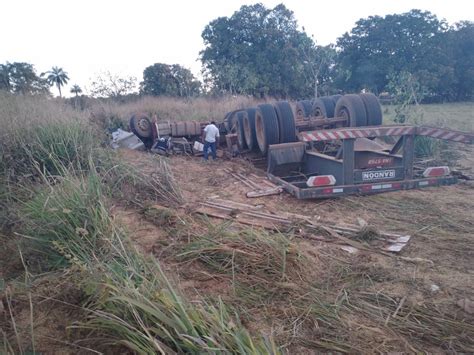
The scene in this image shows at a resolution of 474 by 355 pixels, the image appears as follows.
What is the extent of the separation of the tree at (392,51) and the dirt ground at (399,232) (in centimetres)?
3073

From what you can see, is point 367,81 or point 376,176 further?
point 367,81

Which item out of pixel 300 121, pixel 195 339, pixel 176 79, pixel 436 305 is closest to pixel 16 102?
pixel 300 121

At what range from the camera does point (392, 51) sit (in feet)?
117

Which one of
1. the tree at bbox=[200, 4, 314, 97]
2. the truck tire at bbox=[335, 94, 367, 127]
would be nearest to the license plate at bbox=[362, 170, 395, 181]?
the truck tire at bbox=[335, 94, 367, 127]

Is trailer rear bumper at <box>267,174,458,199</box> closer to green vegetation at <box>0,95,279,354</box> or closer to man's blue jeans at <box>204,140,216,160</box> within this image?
green vegetation at <box>0,95,279,354</box>

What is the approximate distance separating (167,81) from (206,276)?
26.7m

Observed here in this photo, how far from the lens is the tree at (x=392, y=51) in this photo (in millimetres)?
33906

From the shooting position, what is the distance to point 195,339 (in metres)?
1.99

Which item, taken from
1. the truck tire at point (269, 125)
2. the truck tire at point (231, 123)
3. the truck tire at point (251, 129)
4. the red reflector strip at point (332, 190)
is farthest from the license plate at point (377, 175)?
the truck tire at point (231, 123)

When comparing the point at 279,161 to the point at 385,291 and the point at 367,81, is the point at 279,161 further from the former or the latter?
the point at 367,81

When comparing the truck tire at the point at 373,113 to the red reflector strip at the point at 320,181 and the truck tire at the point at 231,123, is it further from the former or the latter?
the truck tire at the point at 231,123

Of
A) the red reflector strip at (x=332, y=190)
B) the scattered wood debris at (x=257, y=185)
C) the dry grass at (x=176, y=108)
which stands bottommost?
the scattered wood debris at (x=257, y=185)

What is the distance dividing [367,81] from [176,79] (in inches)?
767

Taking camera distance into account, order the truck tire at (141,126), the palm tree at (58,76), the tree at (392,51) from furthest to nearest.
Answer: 1. the palm tree at (58,76)
2. the tree at (392,51)
3. the truck tire at (141,126)
